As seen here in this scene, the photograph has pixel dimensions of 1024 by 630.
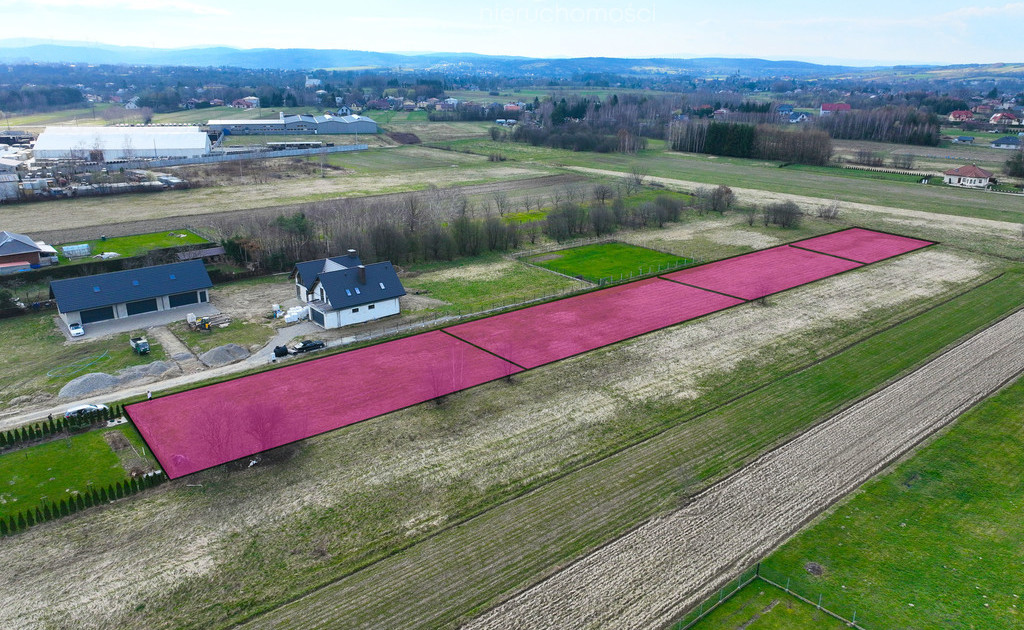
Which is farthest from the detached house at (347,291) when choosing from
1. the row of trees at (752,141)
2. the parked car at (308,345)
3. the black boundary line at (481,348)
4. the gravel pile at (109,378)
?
the row of trees at (752,141)

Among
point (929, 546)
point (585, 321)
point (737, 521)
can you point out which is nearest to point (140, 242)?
point (585, 321)

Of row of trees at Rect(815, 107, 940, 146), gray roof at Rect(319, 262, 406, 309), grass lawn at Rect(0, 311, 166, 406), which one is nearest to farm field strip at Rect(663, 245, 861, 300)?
gray roof at Rect(319, 262, 406, 309)

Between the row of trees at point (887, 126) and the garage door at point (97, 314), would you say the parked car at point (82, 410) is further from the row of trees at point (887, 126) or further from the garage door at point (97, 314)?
the row of trees at point (887, 126)

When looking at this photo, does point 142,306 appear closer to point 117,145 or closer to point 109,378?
point 109,378

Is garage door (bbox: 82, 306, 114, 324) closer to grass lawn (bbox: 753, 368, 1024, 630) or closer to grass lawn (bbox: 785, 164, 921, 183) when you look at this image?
grass lawn (bbox: 753, 368, 1024, 630)

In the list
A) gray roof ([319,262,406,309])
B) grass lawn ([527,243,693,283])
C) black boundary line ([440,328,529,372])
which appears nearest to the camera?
black boundary line ([440,328,529,372])

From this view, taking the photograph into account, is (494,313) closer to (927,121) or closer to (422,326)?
(422,326)
